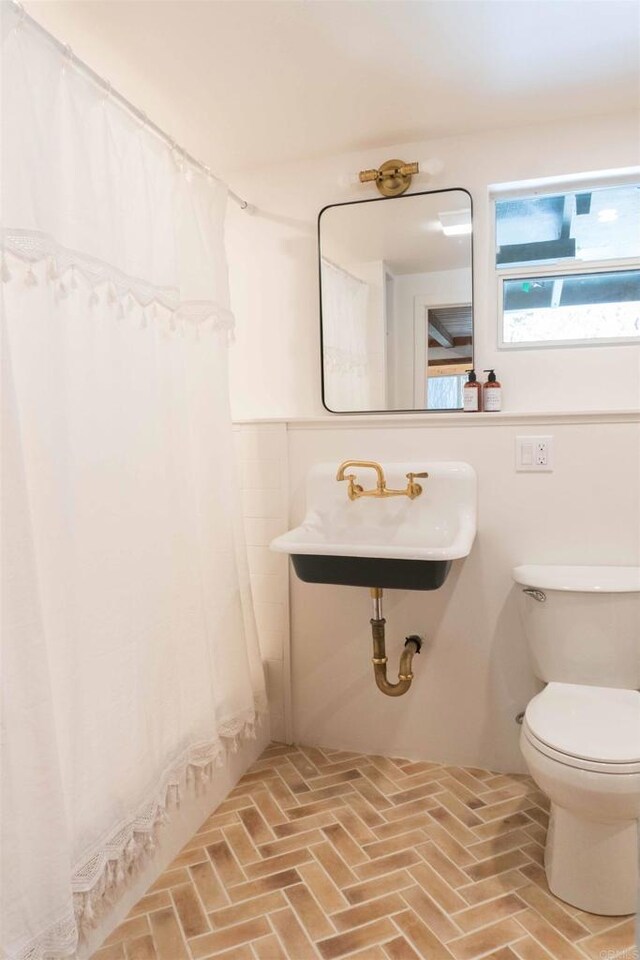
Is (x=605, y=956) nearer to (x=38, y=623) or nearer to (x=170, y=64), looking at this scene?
(x=38, y=623)

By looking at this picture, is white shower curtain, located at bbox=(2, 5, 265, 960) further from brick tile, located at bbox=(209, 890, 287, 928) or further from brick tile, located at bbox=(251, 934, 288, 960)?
brick tile, located at bbox=(251, 934, 288, 960)

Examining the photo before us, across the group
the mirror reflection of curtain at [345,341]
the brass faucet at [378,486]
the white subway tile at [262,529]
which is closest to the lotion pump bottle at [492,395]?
the brass faucet at [378,486]

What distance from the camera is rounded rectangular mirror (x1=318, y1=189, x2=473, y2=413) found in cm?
226

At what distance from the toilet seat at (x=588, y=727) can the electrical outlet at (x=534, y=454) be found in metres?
0.69

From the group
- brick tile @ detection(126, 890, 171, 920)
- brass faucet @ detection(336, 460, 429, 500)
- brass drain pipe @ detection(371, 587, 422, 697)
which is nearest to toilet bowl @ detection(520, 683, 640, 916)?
brass drain pipe @ detection(371, 587, 422, 697)

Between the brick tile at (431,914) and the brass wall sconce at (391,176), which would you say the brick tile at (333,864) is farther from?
the brass wall sconce at (391,176)

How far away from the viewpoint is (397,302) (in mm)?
Result: 2332

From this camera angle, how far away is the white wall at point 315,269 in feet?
7.04

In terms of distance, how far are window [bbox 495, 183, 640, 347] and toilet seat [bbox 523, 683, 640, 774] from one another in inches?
45.9

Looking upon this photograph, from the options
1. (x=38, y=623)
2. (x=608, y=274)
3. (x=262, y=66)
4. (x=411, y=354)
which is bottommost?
(x=38, y=623)

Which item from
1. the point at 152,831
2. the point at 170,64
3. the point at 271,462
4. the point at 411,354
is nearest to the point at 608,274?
the point at 411,354

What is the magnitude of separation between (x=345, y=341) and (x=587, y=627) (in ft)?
4.30

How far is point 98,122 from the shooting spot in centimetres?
149

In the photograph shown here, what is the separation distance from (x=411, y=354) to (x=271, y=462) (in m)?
0.66
